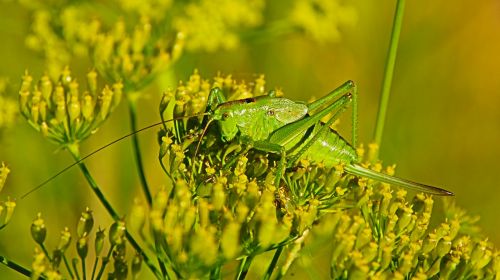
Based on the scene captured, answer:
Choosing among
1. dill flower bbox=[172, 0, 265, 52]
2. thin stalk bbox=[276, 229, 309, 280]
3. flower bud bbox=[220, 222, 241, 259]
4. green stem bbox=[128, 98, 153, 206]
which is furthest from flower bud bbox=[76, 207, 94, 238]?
dill flower bbox=[172, 0, 265, 52]

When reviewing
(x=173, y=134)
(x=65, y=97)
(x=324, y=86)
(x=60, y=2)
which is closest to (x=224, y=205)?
(x=173, y=134)

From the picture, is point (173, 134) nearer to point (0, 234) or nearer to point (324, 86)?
point (0, 234)

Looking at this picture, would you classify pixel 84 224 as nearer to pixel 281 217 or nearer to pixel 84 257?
pixel 84 257

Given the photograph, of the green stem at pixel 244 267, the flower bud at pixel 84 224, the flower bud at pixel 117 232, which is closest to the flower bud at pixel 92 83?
the flower bud at pixel 84 224

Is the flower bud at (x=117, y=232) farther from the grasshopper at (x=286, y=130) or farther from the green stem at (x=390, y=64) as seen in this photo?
the green stem at (x=390, y=64)

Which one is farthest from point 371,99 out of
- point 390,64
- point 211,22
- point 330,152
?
point 330,152

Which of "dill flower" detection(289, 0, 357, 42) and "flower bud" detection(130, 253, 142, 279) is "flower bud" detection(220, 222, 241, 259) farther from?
"dill flower" detection(289, 0, 357, 42)
